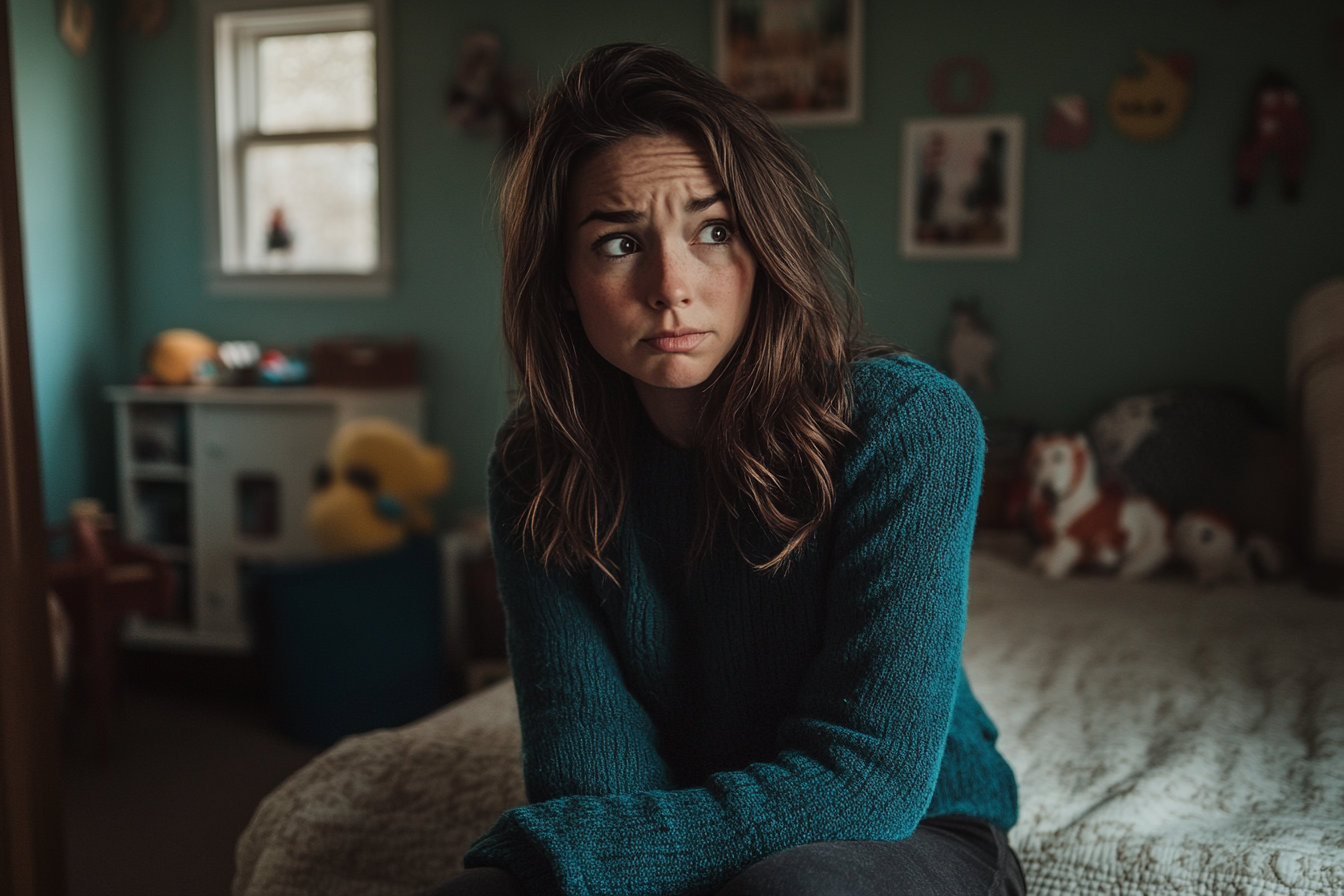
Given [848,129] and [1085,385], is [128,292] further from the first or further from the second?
[1085,385]

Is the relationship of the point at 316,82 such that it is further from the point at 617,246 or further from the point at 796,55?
the point at 617,246

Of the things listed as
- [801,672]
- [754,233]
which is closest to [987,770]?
[801,672]

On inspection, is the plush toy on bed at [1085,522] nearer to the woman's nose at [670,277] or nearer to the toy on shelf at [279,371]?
the woman's nose at [670,277]

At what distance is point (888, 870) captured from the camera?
33.2 inches

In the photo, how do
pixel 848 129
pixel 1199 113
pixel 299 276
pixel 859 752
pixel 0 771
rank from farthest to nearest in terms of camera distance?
pixel 299 276 → pixel 848 129 → pixel 1199 113 → pixel 0 771 → pixel 859 752

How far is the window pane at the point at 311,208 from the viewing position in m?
3.72

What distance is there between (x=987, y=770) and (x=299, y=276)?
3.26 m

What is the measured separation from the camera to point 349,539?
3070 mm

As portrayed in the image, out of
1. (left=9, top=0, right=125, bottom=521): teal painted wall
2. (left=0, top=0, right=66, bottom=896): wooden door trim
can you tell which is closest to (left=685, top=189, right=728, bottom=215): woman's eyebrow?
(left=0, top=0, right=66, bottom=896): wooden door trim

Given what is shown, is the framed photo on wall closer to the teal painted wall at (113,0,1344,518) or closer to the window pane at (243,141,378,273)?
the teal painted wall at (113,0,1344,518)

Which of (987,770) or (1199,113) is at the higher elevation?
(1199,113)

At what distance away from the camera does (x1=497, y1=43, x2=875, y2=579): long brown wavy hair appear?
0.99 m

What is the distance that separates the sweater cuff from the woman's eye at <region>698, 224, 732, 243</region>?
0.56 metres

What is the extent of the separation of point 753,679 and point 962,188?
2418 millimetres
